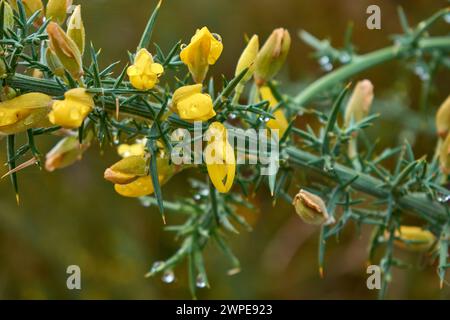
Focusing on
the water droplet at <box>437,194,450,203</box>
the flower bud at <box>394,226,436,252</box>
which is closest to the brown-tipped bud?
the flower bud at <box>394,226,436,252</box>

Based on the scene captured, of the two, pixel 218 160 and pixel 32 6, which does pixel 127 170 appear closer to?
pixel 218 160

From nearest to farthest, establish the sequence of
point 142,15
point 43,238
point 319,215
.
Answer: point 319,215 → point 43,238 → point 142,15

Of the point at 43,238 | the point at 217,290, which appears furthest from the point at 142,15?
the point at 217,290

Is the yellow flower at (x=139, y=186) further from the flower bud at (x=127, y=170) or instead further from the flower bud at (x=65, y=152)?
the flower bud at (x=65, y=152)

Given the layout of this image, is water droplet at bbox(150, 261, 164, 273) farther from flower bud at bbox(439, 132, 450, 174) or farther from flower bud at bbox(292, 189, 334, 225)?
flower bud at bbox(439, 132, 450, 174)

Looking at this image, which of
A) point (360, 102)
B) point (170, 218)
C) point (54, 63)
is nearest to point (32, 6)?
point (54, 63)

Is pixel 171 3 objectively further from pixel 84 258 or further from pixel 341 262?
pixel 341 262
